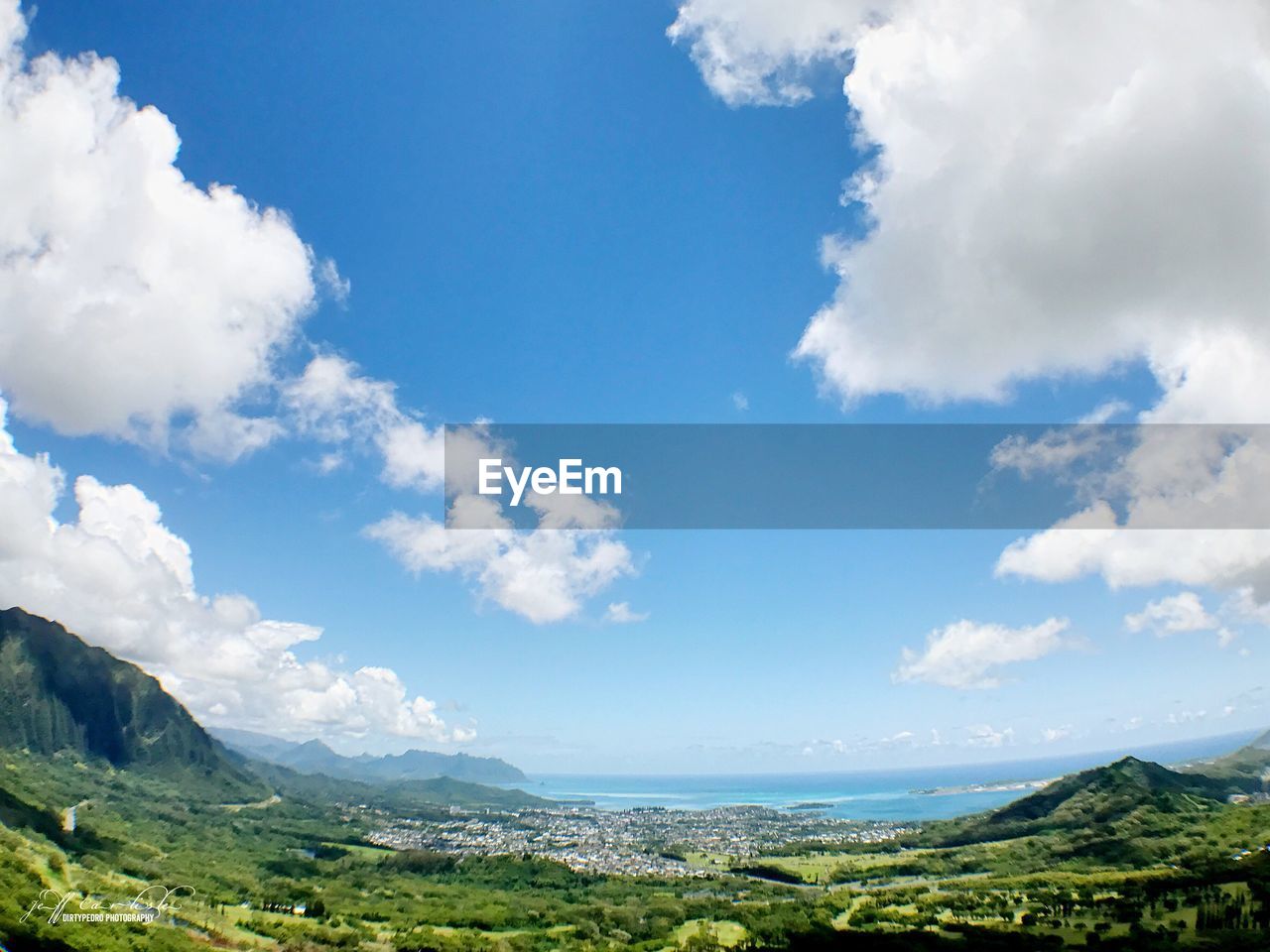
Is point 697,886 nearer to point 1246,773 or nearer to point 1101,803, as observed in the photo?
point 1101,803

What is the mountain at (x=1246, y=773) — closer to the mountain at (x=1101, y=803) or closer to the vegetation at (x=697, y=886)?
the vegetation at (x=697, y=886)

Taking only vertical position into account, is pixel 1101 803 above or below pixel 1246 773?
above
